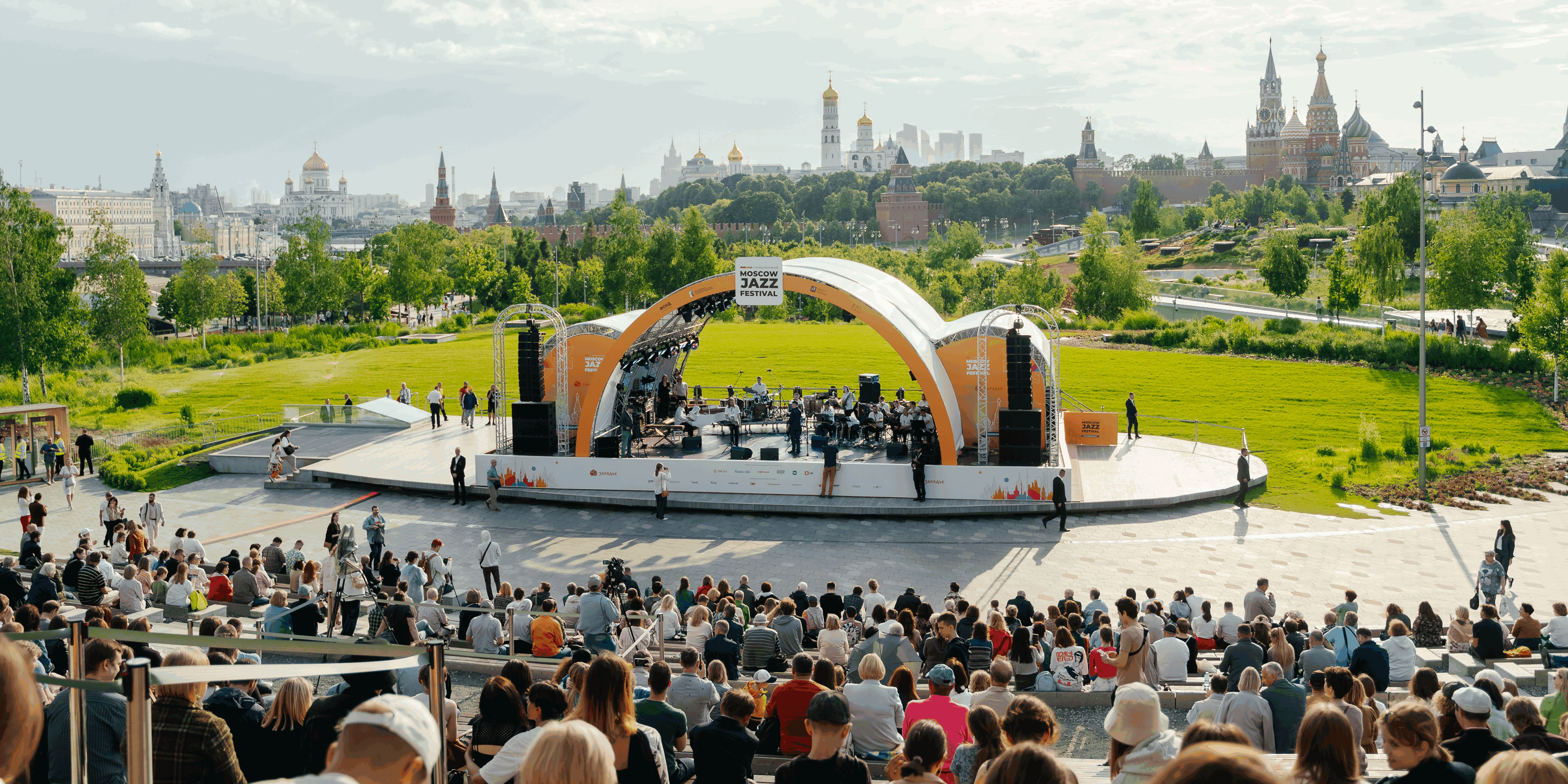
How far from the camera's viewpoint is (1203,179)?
147500 mm

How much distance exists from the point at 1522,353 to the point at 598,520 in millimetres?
30987

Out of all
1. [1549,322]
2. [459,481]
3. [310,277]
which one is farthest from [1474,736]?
[310,277]

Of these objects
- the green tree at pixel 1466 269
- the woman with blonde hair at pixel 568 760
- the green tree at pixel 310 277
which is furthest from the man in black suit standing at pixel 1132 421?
the green tree at pixel 310 277

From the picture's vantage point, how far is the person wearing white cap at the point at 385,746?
287cm

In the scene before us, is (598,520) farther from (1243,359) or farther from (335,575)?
(1243,359)

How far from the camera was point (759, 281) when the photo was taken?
23016mm

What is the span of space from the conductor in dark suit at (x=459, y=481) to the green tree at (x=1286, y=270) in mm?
43387

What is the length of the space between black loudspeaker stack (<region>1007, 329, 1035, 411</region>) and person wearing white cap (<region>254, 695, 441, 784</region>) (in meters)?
20.2

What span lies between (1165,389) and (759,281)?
19.1m

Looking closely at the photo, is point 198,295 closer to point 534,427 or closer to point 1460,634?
point 534,427

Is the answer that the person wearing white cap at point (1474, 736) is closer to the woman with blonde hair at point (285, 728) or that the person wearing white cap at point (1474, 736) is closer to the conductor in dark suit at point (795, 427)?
the woman with blonde hair at point (285, 728)

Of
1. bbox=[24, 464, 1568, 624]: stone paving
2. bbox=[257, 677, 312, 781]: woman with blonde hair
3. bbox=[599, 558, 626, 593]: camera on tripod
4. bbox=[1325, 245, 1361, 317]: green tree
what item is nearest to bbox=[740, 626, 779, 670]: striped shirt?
bbox=[599, 558, 626, 593]: camera on tripod

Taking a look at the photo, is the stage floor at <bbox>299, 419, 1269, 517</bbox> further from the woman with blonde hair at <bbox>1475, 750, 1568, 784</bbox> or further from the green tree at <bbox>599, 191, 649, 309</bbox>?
the green tree at <bbox>599, 191, 649, 309</bbox>

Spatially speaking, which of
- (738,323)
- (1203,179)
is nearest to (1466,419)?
(738,323)
